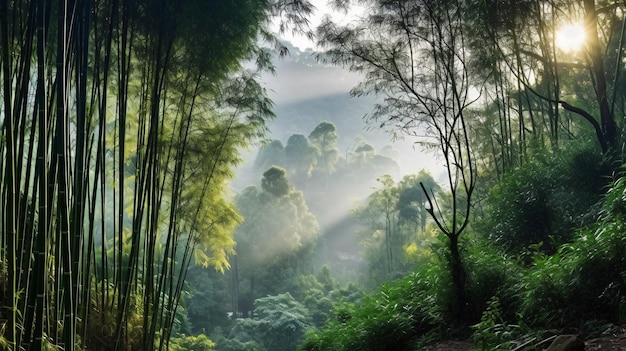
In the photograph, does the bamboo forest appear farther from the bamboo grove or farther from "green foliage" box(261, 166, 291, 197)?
"green foliage" box(261, 166, 291, 197)

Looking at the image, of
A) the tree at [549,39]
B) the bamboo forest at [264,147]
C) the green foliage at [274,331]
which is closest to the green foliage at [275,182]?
the green foliage at [274,331]

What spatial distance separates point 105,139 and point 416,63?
2717 mm

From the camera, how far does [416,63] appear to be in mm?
4551

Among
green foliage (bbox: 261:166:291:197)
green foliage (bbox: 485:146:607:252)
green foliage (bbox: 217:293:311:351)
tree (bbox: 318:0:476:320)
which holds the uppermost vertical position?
green foliage (bbox: 261:166:291:197)

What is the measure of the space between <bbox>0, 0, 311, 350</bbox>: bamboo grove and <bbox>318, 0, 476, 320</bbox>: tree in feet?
1.89

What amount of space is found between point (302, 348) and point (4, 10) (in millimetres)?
4172

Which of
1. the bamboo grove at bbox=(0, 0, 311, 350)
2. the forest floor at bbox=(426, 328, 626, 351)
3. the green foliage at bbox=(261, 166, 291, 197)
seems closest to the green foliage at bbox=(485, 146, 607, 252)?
the forest floor at bbox=(426, 328, 626, 351)

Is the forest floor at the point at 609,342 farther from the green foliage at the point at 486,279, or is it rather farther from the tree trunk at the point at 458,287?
the tree trunk at the point at 458,287

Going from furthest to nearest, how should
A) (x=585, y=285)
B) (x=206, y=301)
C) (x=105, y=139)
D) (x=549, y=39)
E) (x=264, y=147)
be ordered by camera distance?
(x=206, y=301) → (x=549, y=39) → (x=264, y=147) → (x=105, y=139) → (x=585, y=285)

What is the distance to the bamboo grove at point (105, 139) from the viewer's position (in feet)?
5.84

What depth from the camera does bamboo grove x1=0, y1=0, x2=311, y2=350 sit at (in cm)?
178

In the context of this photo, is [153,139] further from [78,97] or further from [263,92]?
[263,92]

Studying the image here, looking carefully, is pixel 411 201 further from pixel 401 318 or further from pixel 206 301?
pixel 401 318

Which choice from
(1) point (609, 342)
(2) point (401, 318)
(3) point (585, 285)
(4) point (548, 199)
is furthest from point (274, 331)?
(1) point (609, 342)
